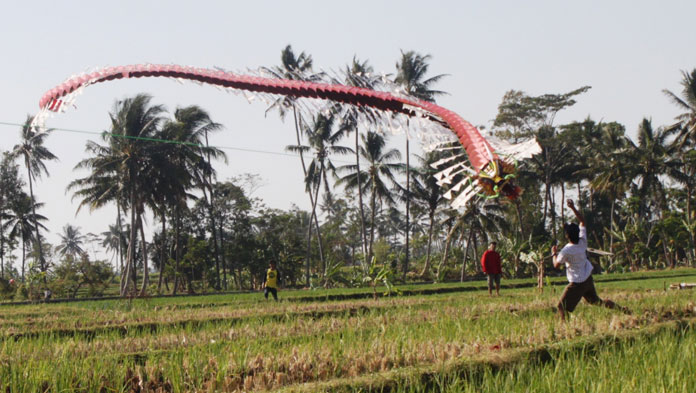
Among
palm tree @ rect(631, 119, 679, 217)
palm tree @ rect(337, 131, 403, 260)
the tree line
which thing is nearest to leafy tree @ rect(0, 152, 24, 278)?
the tree line

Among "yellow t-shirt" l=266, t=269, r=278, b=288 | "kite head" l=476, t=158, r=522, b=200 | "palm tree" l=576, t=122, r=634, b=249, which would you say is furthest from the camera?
"palm tree" l=576, t=122, r=634, b=249

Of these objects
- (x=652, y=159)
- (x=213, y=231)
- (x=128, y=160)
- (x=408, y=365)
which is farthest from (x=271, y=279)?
(x=652, y=159)

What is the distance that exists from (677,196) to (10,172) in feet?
118

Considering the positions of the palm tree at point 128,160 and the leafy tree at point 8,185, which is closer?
the palm tree at point 128,160

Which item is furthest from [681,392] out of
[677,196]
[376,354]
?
[677,196]

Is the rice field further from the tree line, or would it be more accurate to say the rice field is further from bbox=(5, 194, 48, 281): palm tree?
bbox=(5, 194, 48, 281): palm tree

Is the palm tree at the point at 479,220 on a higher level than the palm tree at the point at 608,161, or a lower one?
lower

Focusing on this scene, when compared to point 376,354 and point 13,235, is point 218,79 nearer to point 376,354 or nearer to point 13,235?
point 376,354

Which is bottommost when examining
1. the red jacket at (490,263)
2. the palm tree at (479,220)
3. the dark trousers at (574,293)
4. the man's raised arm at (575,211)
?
the dark trousers at (574,293)

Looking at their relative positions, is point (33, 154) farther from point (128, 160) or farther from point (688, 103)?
point (688, 103)

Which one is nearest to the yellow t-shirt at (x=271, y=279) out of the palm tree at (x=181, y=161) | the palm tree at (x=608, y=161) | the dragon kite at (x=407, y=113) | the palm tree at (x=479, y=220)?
the dragon kite at (x=407, y=113)

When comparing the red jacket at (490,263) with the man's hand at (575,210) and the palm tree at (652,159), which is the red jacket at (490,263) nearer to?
the man's hand at (575,210)

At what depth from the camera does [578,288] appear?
19.0 ft

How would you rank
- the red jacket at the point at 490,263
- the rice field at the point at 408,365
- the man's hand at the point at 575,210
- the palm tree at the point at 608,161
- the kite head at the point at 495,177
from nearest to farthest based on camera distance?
1. the kite head at the point at 495,177
2. the rice field at the point at 408,365
3. the man's hand at the point at 575,210
4. the red jacket at the point at 490,263
5. the palm tree at the point at 608,161
